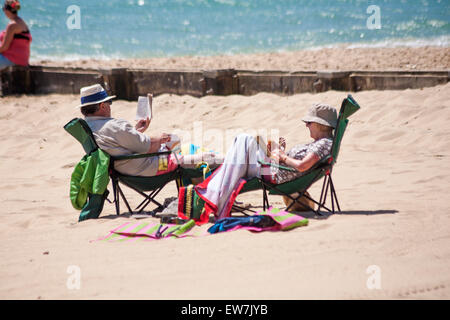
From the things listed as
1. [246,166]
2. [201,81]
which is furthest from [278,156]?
[201,81]

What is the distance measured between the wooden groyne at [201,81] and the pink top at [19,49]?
18 centimetres

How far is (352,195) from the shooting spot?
5344mm

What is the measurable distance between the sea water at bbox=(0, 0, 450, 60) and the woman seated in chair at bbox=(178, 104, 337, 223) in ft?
64.6

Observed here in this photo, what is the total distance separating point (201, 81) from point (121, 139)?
4.81 meters

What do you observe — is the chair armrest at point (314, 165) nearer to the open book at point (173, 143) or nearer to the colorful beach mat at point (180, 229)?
the colorful beach mat at point (180, 229)

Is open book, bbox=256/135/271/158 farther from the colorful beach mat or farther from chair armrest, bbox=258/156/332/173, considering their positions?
the colorful beach mat

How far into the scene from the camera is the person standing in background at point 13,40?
10258mm

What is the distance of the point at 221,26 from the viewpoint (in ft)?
119

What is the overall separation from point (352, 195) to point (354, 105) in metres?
1.14

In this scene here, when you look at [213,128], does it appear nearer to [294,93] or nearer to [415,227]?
[294,93]

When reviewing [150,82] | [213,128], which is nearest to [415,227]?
[213,128]

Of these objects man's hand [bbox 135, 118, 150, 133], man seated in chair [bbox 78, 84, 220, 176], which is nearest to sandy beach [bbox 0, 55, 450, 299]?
man seated in chair [bbox 78, 84, 220, 176]
